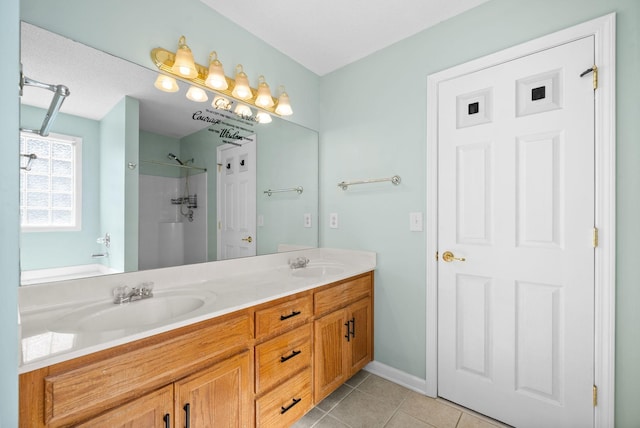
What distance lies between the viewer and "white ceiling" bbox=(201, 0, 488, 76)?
5.28ft

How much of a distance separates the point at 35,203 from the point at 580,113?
242 centimetres

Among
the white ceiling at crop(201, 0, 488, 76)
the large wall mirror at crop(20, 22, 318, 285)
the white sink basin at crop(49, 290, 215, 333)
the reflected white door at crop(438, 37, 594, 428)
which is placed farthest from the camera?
Result: the white ceiling at crop(201, 0, 488, 76)

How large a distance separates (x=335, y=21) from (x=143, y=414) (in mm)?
2183

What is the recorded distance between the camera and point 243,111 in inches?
71.8

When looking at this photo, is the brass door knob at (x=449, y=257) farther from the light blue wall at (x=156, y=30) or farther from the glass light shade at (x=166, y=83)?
the glass light shade at (x=166, y=83)

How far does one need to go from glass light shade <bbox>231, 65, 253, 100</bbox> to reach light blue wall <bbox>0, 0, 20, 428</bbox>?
1239 mm

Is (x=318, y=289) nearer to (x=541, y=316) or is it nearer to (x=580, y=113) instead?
(x=541, y=316)

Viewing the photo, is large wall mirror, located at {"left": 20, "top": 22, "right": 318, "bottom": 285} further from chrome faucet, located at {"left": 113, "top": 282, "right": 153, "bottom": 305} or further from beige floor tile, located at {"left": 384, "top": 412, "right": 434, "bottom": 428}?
beige floor tile, located at {"left": 384, "top": 412, "right": 434, "bottom": 428}

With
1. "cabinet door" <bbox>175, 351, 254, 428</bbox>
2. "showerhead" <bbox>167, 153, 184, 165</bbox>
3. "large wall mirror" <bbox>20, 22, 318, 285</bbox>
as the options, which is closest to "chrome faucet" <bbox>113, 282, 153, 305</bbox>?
"large wall mirror" <bbox>20, 22, 318, 285</bbox>

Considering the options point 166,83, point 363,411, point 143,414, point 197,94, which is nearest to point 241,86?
point 197,94

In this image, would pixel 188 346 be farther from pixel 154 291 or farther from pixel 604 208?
pixel 604 208

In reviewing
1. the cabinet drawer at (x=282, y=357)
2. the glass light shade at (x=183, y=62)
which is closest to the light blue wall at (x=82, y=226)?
the glass light shade at (x=183, y=62)

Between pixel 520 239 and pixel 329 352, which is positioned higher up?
pixel 520 239

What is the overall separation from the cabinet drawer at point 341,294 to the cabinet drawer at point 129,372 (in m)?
0.56
